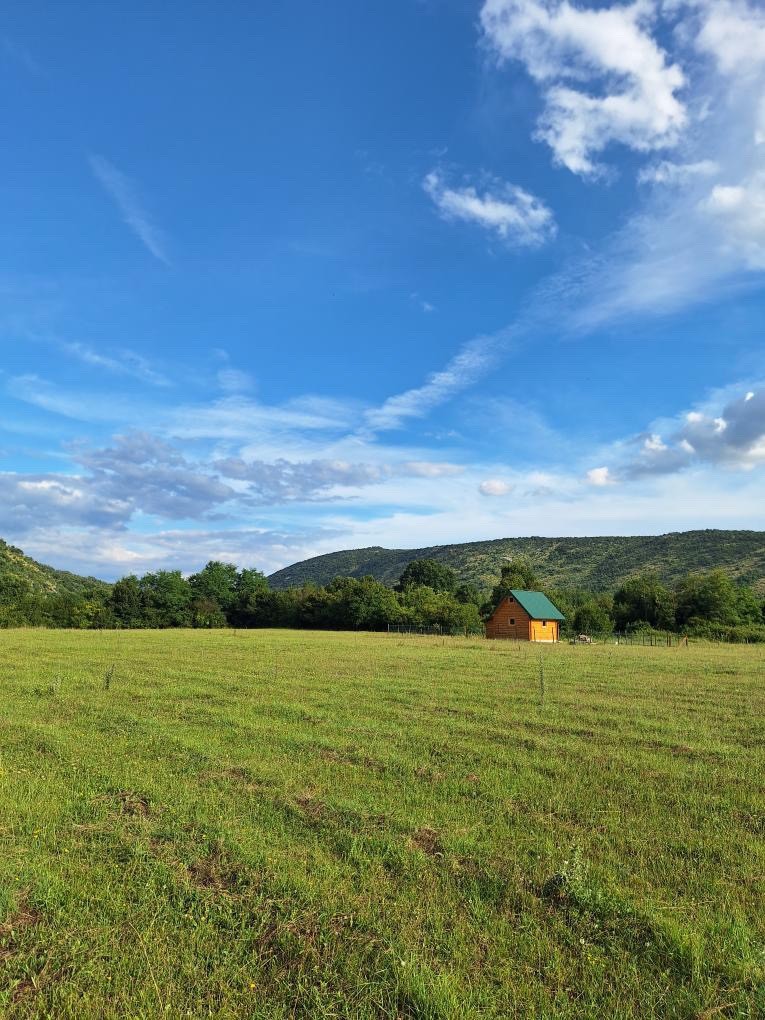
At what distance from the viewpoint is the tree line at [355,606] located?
2554 inches

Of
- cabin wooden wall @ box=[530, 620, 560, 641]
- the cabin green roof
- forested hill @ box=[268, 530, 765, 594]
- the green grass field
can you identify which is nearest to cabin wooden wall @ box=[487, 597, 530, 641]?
the cabin green roof

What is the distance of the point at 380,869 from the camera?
5355mm

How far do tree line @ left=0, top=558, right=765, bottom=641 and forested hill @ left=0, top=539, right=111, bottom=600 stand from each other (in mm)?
758

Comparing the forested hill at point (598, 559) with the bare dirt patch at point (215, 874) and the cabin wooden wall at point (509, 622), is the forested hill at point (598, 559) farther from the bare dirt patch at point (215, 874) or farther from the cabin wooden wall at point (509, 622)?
the bare dirt patch at point (215, 874)

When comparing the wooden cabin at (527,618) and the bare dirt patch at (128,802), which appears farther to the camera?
the wooden cabin at (527,618)

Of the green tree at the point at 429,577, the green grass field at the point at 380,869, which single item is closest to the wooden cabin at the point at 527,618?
the green grass field at the point at 380,869

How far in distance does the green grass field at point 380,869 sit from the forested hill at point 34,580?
3273 inches

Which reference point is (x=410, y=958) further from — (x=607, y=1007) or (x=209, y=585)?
(x=209, y=585)

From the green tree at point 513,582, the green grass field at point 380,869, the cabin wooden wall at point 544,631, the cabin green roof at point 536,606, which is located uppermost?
the green tree at point 513,582

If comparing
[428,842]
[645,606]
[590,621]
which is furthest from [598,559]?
[428,842]

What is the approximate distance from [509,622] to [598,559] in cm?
10420

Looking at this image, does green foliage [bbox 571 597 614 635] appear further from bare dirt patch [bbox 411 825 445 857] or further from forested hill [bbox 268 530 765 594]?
bare dirt patch [bbox 411 825 445 857]

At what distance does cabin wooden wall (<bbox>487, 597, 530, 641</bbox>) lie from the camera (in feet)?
173

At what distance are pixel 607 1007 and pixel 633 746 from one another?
23.7 ft
